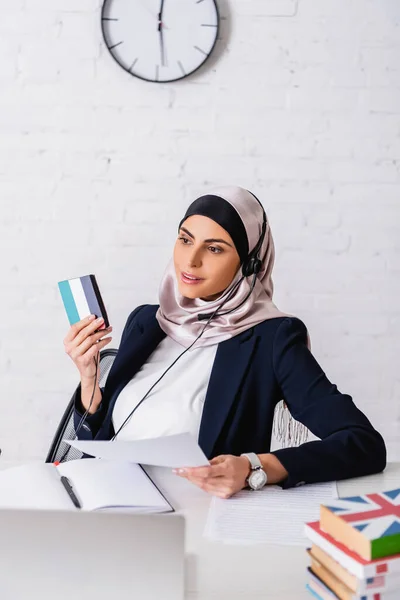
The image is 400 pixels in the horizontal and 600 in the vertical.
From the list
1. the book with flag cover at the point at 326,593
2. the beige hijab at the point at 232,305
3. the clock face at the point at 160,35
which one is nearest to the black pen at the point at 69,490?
the book with flag cover at the point at 326,593

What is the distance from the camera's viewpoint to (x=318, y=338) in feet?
7.57

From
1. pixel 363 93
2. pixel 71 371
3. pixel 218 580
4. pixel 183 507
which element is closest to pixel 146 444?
pixel 183 507

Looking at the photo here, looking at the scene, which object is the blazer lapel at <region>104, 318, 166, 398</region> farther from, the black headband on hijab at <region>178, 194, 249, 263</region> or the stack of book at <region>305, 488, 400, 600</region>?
the stack of book at <region>305, 488, 400, 600</region>

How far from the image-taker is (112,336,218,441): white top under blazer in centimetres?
152

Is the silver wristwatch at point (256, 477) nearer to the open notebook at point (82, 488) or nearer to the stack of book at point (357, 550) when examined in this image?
the open notebook at point (82, 488)

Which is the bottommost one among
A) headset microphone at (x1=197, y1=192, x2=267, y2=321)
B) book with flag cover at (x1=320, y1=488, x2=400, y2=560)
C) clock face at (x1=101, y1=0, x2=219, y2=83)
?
book with flag cover at (x1=320, y1=488, x2=400, y2=560)

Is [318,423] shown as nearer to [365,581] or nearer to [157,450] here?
[157,450]

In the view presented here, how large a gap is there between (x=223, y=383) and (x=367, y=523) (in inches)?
30.0

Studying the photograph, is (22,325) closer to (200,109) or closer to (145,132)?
(145,132)

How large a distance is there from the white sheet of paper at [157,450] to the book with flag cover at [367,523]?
0.30 metres

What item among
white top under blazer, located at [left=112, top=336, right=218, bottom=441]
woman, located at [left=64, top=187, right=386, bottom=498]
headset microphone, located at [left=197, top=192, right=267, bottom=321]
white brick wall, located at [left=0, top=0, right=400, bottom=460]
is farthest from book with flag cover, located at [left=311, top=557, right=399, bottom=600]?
white brick wall, located at [left=0, top=0, right=400, bottom=460]

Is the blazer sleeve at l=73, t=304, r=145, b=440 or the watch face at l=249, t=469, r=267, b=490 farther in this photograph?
the blazer sleeve at l=73, t=304, r=145, b=440

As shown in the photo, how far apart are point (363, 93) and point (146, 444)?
1.52 m

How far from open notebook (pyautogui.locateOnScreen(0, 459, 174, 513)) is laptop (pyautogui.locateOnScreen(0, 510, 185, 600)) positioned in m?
0.25
